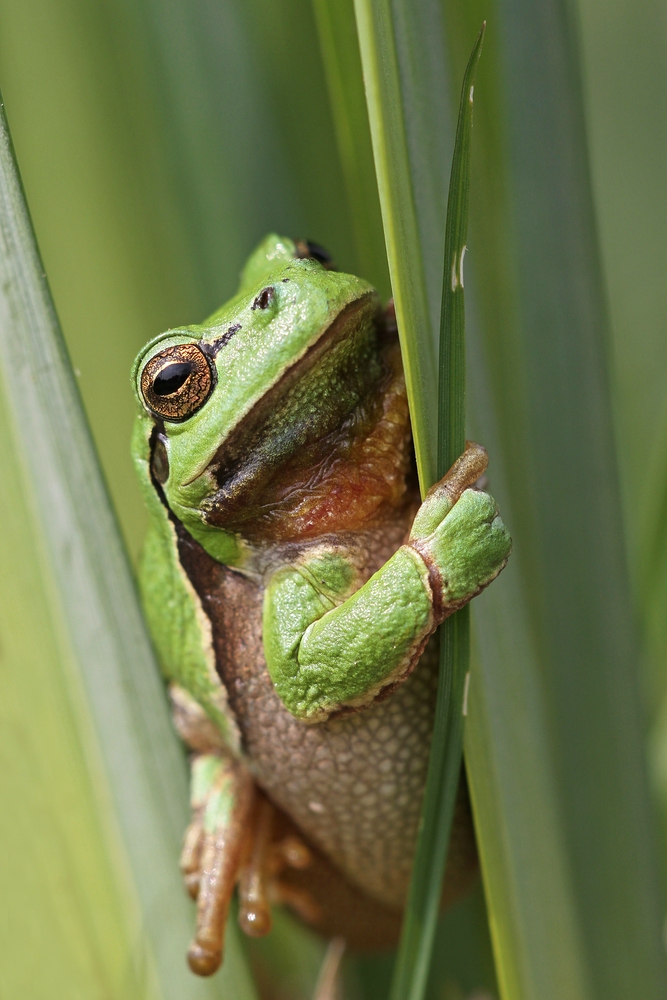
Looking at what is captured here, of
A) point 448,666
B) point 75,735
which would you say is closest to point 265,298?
point 448,666

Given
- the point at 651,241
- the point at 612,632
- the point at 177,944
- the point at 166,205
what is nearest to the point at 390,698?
the point at 612,632

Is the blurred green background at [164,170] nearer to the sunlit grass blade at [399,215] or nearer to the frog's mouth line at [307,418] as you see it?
the frog's mouth line at [307,418]

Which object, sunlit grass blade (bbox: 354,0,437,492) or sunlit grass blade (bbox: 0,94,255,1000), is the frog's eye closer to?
sunlit grass blade (bbox: 0,94,255,1000)

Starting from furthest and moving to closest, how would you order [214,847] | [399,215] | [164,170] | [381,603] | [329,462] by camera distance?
[164,170] → [214,847] → [329,462] → [381,603] → [399,215]

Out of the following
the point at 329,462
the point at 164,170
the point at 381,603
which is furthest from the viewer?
the point at 164,170

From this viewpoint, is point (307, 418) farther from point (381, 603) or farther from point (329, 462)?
point (381, 603)

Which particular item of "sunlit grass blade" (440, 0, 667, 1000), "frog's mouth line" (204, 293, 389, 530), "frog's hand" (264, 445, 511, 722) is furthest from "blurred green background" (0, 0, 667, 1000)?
"frog's hand" (264, 445, 511, 722)
